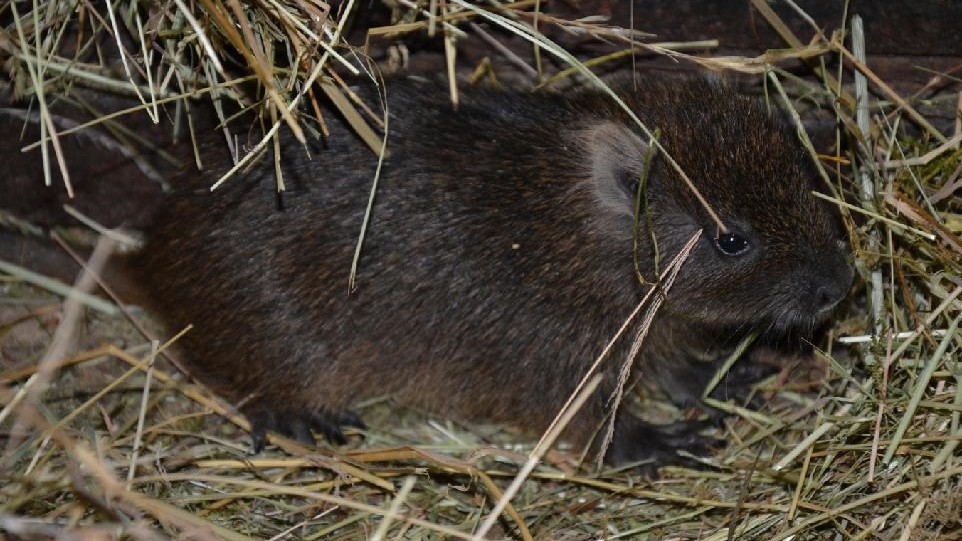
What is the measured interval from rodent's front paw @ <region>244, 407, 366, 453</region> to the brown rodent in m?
0.15

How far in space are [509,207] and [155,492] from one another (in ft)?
6.74

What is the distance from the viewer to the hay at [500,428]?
4.38 metres

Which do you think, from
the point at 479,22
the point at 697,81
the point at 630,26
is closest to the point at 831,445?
the point at 697,81

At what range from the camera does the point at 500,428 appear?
18.3ft

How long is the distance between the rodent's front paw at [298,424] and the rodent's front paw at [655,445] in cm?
138

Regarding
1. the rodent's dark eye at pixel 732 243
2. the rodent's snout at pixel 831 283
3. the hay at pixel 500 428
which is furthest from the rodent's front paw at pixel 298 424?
the rodent's snout at pixel 831 283

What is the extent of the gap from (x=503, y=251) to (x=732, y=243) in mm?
1026

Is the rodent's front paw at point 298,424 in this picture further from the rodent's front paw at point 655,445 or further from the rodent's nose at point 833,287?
the rodent's nose at point 833,287

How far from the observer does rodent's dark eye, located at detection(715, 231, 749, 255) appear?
175 inches

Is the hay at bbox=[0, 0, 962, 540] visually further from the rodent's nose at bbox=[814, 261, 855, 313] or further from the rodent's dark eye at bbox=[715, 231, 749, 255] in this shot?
the rodent's dark eye at bbox=[715, 231, 749, 255]

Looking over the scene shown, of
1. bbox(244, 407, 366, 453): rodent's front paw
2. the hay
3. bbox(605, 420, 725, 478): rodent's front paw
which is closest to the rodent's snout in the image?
the hay

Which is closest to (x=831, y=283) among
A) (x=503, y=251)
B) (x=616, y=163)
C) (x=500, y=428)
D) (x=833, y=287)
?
(x=833, y=287)

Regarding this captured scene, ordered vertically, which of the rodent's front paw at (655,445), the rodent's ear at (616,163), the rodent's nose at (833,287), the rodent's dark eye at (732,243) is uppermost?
the rodent's ear at (616,163)

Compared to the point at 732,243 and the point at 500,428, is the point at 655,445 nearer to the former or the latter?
the point at 500,428
